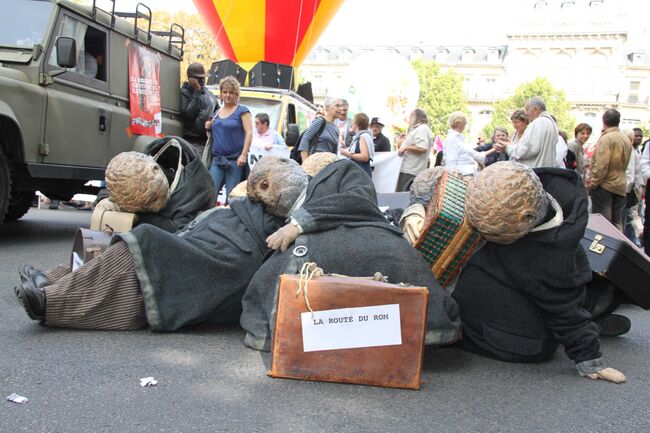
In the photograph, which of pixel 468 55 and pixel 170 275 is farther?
pixel 468 55

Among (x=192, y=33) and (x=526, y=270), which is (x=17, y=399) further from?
(x=192, y=33)

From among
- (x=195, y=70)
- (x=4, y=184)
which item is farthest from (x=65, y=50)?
(x=195, y=70)

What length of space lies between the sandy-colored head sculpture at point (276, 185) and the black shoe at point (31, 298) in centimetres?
133

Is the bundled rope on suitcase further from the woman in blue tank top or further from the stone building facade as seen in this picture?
the stone building facade

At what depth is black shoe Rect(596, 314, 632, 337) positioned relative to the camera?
4.46 meters

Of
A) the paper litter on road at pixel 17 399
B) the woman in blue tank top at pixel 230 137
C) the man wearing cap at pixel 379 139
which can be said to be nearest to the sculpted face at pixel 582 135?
the man wearing cap at pixel 379 139

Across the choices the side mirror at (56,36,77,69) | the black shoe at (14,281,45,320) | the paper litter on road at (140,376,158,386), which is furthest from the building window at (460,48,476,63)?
the paper litter on road at (140,376,158,386)

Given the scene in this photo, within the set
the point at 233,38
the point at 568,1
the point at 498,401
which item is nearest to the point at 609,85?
the point at 568,1

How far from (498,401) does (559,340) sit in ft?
2.04

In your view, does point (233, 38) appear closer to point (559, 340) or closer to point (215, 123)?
point (215, 123)

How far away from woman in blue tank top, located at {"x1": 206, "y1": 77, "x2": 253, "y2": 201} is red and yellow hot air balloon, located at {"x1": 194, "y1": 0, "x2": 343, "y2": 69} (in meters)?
7.25

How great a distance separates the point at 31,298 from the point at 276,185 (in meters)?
1.49

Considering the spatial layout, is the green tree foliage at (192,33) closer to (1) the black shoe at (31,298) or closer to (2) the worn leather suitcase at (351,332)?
(1) the black shoe at (31,298)

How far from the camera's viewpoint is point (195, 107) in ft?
30.8
